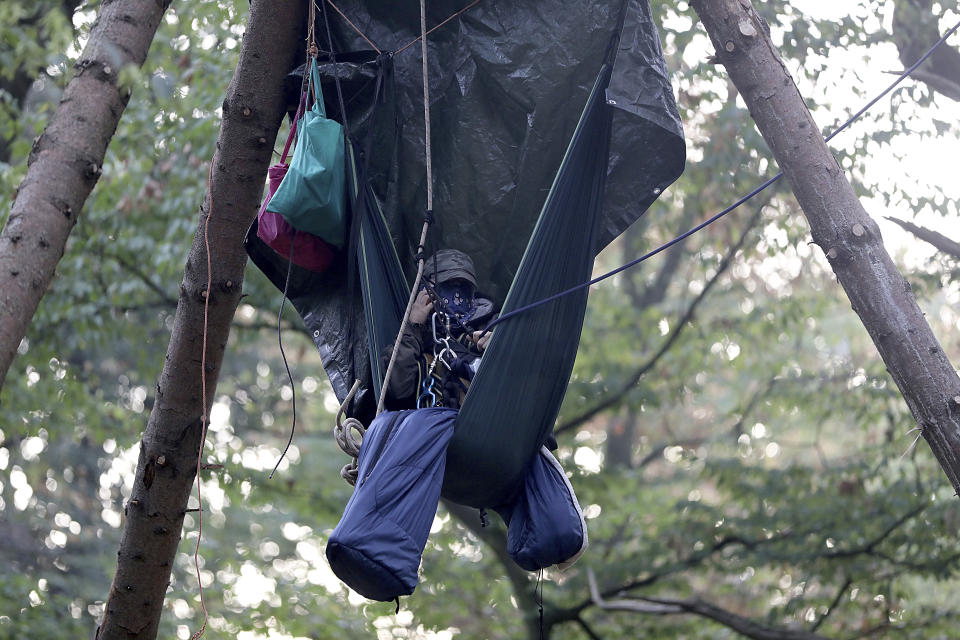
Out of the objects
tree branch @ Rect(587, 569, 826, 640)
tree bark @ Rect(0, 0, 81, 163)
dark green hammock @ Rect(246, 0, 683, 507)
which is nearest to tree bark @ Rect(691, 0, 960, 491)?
dark green hammock @ Rect(246, 0, 683, 507)

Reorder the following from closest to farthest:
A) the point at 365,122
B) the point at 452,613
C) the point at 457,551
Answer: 1. the point at 365,122
2. the point at 452,613
3. the point at 457,551

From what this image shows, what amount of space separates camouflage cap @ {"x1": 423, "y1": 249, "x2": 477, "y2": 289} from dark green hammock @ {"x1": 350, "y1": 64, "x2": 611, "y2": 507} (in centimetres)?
10

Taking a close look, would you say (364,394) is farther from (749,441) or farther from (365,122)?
(749,441)

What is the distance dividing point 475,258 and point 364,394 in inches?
23.0

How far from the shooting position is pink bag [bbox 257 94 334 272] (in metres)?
2.77

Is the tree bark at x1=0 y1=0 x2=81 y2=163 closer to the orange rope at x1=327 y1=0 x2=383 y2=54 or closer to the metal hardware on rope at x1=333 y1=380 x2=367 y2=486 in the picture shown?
the orange rope at x1=327 y1=0 x2=383 y2=54

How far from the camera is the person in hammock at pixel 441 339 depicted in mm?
2574

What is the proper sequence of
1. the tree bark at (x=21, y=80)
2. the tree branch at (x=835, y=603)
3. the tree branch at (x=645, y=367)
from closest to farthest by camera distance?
1. the tree bark at (x=21, y=80)
2. the tree branch at (x=835, y=603)
3. the tree branch at (x=645, y=367)

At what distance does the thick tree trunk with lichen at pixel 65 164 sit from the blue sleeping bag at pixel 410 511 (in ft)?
3.70

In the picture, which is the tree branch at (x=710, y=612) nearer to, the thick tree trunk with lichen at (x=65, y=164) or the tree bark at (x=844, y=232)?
the tree bark at (x=844, y=232)

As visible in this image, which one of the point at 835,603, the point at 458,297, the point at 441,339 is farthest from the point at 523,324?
the point at 835,603

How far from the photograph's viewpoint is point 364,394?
9.13ft

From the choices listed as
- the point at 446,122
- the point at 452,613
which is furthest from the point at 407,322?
the point at 452,613


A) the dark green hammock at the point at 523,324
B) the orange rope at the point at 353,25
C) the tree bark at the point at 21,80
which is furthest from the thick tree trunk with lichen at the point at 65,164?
the tree bark at the point at 21,80
